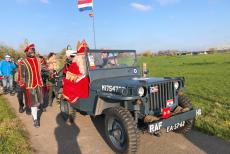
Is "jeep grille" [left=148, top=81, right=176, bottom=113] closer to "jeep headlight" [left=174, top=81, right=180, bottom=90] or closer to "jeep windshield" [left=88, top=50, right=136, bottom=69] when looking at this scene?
"jeep headlight" [left=174, top=81, right=180, bottom=90]

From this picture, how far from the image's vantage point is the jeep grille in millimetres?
5125

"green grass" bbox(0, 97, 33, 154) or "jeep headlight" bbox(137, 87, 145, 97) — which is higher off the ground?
"jeep headlight" bbox(137, 87, 145, 97)

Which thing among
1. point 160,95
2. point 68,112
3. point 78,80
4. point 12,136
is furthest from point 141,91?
point 12,136

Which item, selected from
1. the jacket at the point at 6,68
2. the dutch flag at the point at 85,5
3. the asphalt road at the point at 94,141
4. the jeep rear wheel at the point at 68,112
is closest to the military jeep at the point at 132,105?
the asphalt road at the point at 94,141

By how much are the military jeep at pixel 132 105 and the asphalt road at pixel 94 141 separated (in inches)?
12.1

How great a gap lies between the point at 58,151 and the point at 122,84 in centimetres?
178

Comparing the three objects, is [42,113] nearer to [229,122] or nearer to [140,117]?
[140,117]

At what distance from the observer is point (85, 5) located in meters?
11.5

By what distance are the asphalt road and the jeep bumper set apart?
0.40m

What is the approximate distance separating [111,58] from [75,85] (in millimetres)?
1097

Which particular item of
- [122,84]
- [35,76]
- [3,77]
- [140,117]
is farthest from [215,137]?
[3,77]

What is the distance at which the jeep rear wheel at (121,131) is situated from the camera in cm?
471

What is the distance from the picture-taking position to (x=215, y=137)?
5.63 m

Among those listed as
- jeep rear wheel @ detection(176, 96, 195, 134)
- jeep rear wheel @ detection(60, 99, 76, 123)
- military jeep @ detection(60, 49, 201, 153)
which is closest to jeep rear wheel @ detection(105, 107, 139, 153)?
military jeep @ detection(60, 49, 201, 153)
